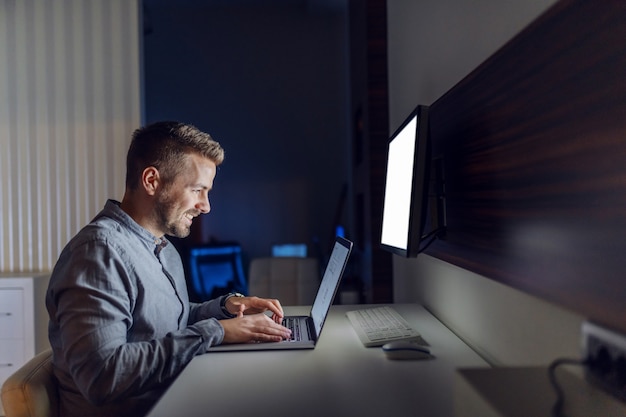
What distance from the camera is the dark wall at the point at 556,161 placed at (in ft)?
2.16

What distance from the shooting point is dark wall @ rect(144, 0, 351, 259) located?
4879mm

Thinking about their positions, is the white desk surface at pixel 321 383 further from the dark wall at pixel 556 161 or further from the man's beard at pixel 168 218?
the man's beard at pixel 168 218

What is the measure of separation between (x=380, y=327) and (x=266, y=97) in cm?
382

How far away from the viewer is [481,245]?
119 centimetres

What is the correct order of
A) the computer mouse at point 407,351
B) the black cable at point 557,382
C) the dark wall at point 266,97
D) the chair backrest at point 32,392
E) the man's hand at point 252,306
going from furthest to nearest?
the dark wall at point 266,97 < the man's hand at point 252,306 < the computer mouse at point 407,351 < the chair backrest at point 32,392 < the black cable at point 557,382

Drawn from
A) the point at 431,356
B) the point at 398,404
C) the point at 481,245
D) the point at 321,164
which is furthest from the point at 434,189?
the point at 321,164

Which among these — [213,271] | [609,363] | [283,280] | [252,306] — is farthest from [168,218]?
[213,271]

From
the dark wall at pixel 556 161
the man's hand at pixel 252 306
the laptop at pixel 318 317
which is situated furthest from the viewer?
the man's hand at pixel 252 306

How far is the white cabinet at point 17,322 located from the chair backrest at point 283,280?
3.83 feet

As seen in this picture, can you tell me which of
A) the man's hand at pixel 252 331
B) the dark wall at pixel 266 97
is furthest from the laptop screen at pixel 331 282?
the dark wall at pixel 266 97

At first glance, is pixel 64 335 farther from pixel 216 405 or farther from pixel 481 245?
pixel 481 245

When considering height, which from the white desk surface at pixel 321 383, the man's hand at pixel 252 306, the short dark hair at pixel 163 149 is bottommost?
the white desk surface at pixel 321 383

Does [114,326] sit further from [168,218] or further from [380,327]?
[380,327]

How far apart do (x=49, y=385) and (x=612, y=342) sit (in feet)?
3.92
